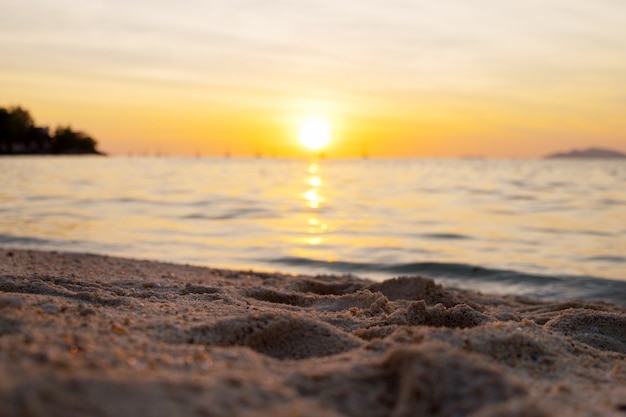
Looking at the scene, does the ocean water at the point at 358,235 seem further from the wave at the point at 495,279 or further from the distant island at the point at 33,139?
the distant island at the point at 33,139

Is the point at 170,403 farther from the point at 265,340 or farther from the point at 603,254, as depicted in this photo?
the point at 603,254

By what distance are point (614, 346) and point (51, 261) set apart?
573cm

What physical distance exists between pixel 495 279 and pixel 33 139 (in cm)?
9068

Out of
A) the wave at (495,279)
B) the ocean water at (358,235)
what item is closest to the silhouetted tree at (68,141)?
the ocean water at (358,235)

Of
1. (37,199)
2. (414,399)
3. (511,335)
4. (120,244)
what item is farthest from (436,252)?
(37,199)

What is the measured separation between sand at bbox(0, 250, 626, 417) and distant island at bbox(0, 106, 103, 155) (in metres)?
86.6

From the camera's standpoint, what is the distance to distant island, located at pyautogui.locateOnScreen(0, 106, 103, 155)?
8194 centimetres

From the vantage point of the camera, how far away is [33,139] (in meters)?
89.2

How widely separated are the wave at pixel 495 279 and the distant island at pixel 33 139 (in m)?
81.6

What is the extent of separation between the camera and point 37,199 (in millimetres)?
17672

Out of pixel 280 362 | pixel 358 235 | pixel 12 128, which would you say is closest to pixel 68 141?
pixel 12 128

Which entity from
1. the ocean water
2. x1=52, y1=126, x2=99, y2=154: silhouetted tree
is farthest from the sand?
x1=52, y1=126, x2=99, y2=154: silhouetted tree

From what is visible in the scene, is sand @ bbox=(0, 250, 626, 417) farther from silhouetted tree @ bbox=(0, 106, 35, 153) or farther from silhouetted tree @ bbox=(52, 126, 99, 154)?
silhouetted tree @ bbox=(52, 126, 99, 154)

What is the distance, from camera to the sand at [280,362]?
1.93m
